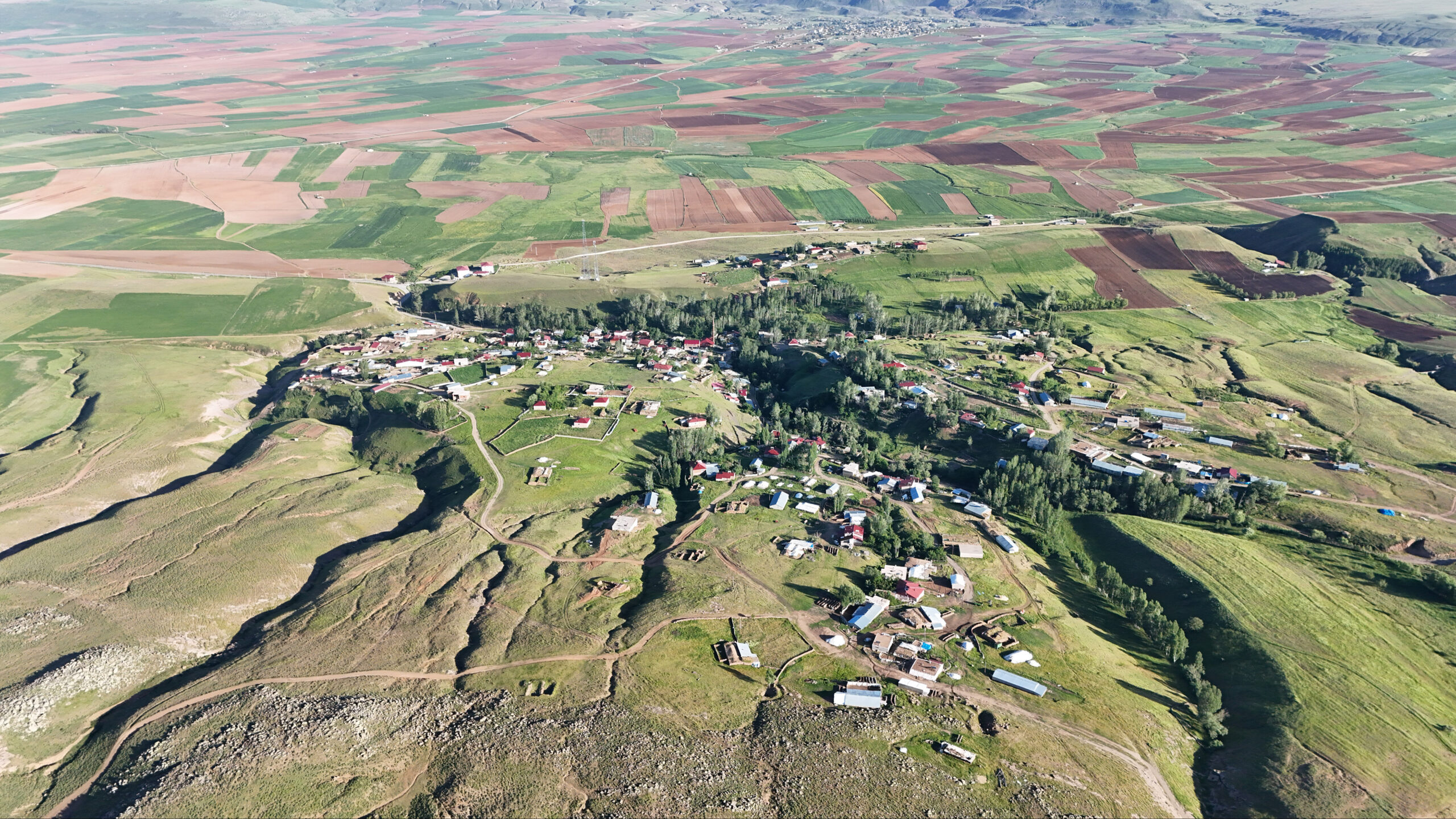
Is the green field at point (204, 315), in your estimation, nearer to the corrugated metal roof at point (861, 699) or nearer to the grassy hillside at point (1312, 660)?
the corrugated metal roof at point (861, 699)

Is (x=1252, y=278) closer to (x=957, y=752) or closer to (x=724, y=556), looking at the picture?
(x=724, y=556)

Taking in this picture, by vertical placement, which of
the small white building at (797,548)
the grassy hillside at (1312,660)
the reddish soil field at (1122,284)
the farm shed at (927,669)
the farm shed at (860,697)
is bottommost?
the grassy hillside at (1312,660)

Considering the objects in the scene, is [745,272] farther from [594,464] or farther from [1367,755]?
[1367,755]

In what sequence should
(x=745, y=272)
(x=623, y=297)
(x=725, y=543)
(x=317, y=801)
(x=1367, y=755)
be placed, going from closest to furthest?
(x=317, y=801) → (x=1367, y=755) → (x=725, y=543) → (x=623, y=297) → (x=745, y=272)

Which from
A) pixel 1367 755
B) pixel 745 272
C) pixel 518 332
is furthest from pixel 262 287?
pixel 1367 755

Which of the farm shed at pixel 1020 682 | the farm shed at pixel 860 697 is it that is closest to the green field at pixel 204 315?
the farm shed at pixel 860 697

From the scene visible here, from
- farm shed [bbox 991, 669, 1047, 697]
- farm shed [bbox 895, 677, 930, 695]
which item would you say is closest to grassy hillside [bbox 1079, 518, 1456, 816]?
farm shed [bbox 991, 669, 1047, 697]

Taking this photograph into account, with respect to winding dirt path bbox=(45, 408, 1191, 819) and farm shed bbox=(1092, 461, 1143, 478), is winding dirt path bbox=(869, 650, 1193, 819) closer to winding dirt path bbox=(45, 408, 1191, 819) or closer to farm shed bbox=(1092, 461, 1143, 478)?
winding dirt path bbox=(45, 408, 1191, 819)
